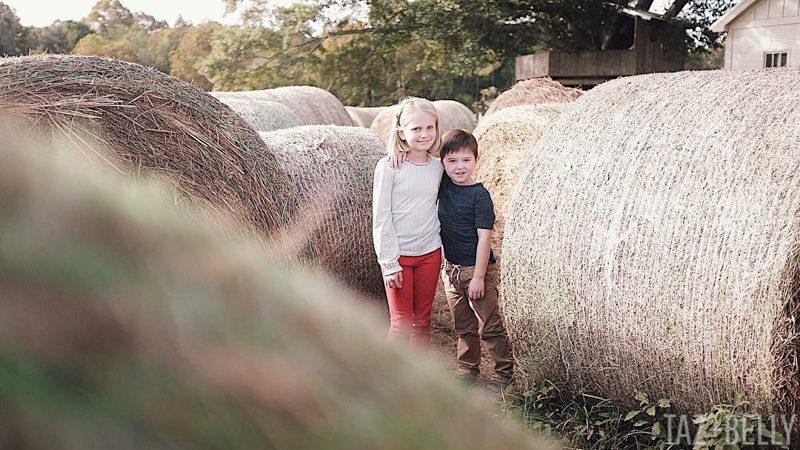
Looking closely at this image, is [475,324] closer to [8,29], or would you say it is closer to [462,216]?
[462,216]

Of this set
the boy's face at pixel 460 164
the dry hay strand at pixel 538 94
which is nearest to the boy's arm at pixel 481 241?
the boy's face at pixel 460 164

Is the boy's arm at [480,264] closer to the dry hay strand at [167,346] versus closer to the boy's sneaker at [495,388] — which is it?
the boy's sneaker at [495,388]

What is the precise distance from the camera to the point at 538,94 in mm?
7367

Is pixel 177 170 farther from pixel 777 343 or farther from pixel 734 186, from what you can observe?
pixel 777 343

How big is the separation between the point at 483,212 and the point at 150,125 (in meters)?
1.75

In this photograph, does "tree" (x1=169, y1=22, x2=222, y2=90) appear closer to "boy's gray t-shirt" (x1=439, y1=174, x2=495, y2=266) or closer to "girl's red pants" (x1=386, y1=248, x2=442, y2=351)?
"boy's gray t-shirt" (x1=439, y1=174, x2=495, y2=266)

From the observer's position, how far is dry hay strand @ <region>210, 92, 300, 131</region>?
8.25m

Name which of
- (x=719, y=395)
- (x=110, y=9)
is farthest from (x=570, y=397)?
(x=110, y=9)

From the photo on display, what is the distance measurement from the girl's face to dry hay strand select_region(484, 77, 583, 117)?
10.5ft

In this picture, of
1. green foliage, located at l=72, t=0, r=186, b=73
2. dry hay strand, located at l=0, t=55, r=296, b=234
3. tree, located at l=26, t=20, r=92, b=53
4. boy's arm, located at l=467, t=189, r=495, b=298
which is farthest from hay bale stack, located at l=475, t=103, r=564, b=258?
green foliage, located at l=72, t=0, r=186, b=73

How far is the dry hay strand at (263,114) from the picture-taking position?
8.25 metres

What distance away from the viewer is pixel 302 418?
365 millimetres

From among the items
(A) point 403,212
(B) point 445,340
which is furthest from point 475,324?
(B) point 445,340

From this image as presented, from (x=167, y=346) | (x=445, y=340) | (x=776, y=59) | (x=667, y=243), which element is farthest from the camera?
(x=776, y=59)
